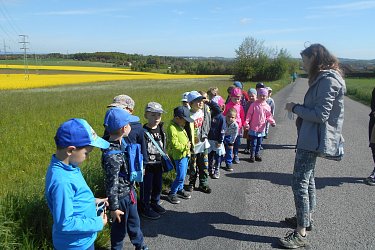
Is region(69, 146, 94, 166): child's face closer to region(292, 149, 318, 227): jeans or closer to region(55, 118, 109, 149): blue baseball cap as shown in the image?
region(55, 118, 109, 149): blue baseball cap

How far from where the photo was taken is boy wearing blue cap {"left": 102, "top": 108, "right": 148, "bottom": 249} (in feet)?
9.70

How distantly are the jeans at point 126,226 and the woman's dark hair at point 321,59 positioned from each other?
2353 millimetres

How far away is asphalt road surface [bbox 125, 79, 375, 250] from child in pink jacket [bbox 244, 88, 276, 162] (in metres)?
0.47

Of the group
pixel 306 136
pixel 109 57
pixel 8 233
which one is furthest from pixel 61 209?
pixel 109 57

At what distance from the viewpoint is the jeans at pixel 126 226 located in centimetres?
319

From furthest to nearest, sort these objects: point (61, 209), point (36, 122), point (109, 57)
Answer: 1. point (109, 57)
2. point (36, 122)
3. point (61, 209)

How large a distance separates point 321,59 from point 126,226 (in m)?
2.69

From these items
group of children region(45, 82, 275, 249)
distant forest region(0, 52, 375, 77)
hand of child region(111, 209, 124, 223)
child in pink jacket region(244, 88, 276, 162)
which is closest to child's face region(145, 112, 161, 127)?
group of children region(45, 82, 275, 249)

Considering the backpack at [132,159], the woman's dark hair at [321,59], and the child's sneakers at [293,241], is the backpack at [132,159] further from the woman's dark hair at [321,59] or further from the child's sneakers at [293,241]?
the woman's dark hair at [321,59]

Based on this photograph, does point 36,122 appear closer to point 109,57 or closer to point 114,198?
point 114,198

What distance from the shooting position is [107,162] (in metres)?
2.96

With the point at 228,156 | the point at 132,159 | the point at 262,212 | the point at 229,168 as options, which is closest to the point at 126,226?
the point at 132,159

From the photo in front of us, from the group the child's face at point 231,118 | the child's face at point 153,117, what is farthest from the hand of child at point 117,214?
the child's face at point 231,118

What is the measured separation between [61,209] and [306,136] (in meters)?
2.59
